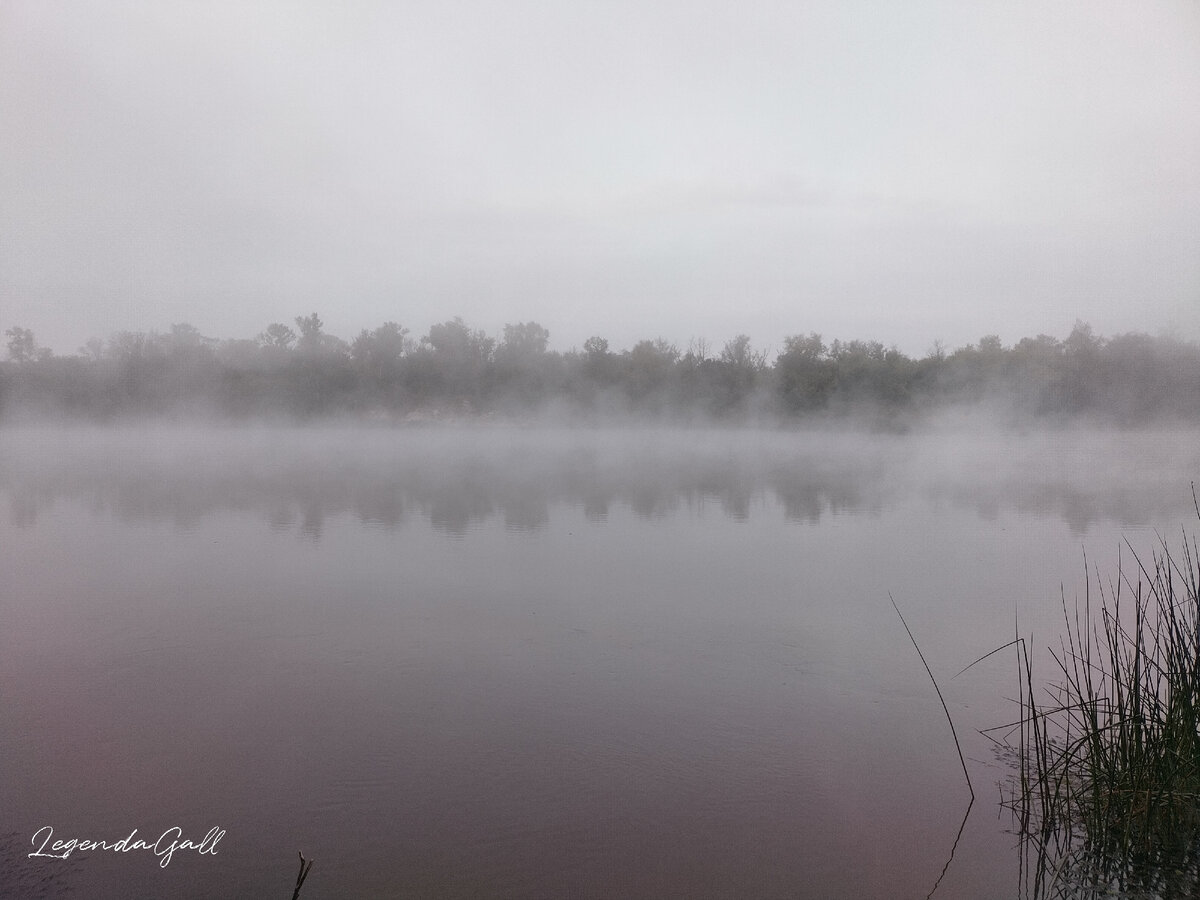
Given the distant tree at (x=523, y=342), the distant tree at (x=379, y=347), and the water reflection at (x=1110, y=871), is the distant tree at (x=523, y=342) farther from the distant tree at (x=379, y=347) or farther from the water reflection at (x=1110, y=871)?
the water reflection at (x=1110, y=871)

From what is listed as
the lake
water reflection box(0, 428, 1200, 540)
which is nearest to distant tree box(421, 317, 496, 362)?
water reflection box(0, 428, 1200, 540)

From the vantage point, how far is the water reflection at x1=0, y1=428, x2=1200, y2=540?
9.72 m

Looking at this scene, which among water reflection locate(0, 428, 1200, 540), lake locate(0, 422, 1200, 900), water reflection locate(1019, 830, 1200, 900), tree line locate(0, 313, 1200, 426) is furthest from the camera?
tree line locate(0, 313, 1200, 426)

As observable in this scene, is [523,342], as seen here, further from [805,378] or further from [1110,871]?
[1110,871]

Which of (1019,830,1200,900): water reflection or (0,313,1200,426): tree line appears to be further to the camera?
(0,313,1200,426): tree line

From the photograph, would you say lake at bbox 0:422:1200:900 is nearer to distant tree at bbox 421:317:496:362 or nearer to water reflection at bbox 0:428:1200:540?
water reflection at bbox 0:428:1200:540

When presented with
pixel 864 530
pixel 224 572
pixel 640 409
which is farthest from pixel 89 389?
pixel 864 530

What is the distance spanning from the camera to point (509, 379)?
36344 mm

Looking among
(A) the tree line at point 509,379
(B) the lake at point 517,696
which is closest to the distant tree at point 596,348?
(A) the tree line at point 509,379

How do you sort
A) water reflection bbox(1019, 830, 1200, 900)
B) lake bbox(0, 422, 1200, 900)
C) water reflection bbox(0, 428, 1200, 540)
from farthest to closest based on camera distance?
water reflection bbox(0, 428, 1200, 540) → lake bbox(0, 422, 1200, 900) → water reflection bbox(1019, 830, 1200, 900)

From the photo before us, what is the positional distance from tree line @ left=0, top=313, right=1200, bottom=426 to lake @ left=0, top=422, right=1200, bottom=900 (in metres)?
25.6

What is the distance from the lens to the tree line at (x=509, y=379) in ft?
105

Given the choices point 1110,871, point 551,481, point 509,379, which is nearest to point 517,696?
point 1110,871

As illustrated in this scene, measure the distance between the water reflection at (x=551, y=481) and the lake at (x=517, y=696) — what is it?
401 mm
